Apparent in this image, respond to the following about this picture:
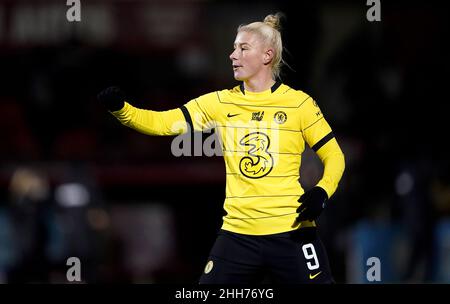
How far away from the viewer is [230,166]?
21.0 feet

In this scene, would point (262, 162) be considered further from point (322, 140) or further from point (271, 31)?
point (271, 31)

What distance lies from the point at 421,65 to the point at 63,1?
5.94 metres

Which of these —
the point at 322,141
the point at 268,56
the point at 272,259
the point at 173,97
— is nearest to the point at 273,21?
the point at 268,56

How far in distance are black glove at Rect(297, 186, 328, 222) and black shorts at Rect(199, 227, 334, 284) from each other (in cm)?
16

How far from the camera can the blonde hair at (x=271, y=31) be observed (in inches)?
254

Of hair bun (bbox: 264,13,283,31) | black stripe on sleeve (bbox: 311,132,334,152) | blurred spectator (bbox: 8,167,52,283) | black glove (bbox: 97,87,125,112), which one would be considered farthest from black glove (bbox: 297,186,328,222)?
blurred spectator (bbox: 8,167,52,283)

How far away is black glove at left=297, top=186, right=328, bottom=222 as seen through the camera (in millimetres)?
6195

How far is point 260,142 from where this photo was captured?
20.9 feet

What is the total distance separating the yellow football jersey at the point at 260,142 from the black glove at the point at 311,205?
0.38 feet

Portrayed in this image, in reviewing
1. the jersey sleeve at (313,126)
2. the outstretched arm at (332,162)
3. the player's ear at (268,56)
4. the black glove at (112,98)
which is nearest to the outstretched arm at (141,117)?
the black glove at (112,98)

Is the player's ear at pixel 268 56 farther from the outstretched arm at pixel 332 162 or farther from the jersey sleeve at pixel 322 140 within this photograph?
the outstretched arm at pixel 332 162

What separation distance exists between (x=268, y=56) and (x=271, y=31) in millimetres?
152
